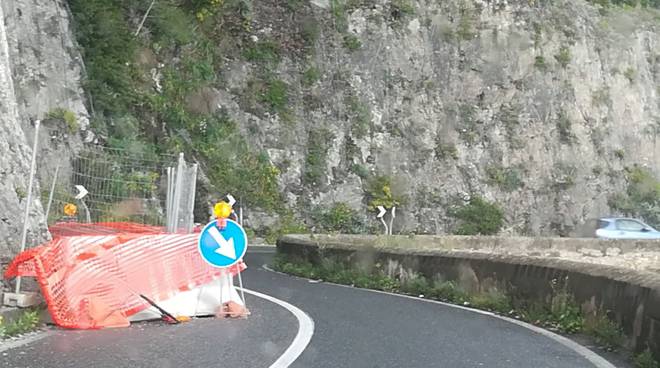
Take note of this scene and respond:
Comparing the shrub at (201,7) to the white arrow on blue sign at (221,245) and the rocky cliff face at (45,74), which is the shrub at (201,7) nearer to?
the rocky cliff face at (45,74)

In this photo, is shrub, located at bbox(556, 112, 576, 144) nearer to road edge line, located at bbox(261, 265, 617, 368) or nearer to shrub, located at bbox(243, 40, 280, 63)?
shrub, located at bbox(243, 40, 280, 63)

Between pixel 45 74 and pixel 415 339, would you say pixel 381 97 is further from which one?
pixel 415 339

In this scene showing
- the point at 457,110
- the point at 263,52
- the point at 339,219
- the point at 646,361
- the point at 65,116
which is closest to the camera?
the point at 646,361

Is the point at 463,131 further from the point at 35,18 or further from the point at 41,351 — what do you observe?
the point at 41,351

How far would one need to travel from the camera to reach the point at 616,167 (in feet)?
132

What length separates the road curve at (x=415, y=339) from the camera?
6.73 m

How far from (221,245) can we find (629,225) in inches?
944

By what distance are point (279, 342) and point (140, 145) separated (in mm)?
22091

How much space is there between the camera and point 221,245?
9.26 meters

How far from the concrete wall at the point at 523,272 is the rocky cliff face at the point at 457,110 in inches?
551

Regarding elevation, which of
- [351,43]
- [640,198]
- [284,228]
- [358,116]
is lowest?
[284,228]

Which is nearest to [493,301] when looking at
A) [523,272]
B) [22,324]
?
[523,272]

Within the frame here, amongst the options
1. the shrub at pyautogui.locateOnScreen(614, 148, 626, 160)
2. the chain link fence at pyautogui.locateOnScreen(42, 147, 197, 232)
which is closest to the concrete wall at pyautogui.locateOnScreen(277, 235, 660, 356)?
the chain link fence at pyautogui.locateOnScreen(42, 147, 197, 232)

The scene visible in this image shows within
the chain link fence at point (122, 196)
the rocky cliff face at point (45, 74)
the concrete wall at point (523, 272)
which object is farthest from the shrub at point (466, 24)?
the chain link fence at point (122, 196)
